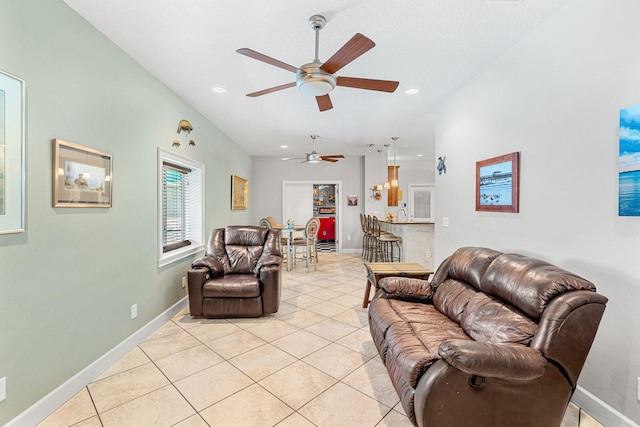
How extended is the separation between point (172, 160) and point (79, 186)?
1.51m

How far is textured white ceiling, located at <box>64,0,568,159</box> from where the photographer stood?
2.01 meters

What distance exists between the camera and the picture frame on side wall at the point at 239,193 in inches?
238

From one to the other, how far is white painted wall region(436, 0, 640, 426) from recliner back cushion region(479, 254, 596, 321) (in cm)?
41

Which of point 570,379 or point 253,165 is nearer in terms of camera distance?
point 570,379

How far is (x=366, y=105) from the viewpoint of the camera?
4008mm

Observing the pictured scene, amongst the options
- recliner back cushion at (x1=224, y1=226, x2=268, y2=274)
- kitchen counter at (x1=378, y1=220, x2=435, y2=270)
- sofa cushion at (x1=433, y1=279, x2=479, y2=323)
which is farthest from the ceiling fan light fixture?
kitchen counter at (x1=378, y1=220, x2=435, y2=270)

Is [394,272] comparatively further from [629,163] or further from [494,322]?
[629,163]

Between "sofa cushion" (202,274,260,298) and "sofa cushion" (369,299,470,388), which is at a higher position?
"sofa cushion" (369,299,470,388)

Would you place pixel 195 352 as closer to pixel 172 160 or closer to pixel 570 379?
pixel 172 160

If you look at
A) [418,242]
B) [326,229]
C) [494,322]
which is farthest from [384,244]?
[494,322]

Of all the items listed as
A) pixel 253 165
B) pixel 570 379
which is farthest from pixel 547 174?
pixel 253 165

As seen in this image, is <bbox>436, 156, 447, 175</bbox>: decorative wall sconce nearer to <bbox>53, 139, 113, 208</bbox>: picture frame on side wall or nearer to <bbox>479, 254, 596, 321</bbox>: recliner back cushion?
<bbox>479, 254, 596, 321</bbox>: recliner back cushion

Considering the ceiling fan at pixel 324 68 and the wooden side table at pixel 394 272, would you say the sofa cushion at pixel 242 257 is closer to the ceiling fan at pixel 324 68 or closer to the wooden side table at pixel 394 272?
the wooden side table at pixel 394 272

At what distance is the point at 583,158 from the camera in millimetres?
1871
